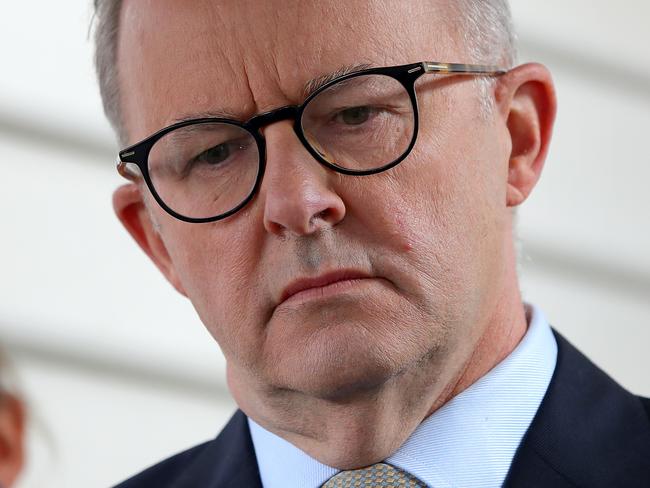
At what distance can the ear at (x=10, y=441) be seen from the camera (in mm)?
2537

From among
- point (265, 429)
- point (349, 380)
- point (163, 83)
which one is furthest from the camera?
point (265, 429)

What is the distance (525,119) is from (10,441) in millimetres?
1297

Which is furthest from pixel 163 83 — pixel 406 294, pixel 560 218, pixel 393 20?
pixel 560 218

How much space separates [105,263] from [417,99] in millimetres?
2271

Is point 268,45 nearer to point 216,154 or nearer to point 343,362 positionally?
point 216,154

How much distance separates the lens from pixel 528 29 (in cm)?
440

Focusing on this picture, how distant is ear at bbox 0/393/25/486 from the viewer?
8.32 ft

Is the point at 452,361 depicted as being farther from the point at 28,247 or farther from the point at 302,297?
the point at 28,247

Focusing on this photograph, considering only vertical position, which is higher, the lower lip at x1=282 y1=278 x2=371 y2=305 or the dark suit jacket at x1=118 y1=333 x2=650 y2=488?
the lower lip at x1=282 y1=278 x2=371 y2=305

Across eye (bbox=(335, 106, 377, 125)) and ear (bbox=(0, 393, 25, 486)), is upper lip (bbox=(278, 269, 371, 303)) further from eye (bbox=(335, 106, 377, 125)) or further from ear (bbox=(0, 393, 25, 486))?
ear (bbox=(0, 393, 25, 486))

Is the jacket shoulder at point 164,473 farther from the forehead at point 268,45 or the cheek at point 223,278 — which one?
the forehead at point 268,45

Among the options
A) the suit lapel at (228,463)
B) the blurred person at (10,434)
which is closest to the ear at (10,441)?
the blurred person at (10,434)

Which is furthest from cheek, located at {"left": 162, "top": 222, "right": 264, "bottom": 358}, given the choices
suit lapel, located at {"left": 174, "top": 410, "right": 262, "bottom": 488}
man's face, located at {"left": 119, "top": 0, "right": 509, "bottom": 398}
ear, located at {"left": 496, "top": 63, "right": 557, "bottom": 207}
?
ear, located at {"left": 496, "top": 63, "right": 557, "bottom": 207}

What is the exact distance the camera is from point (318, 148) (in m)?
1.69
